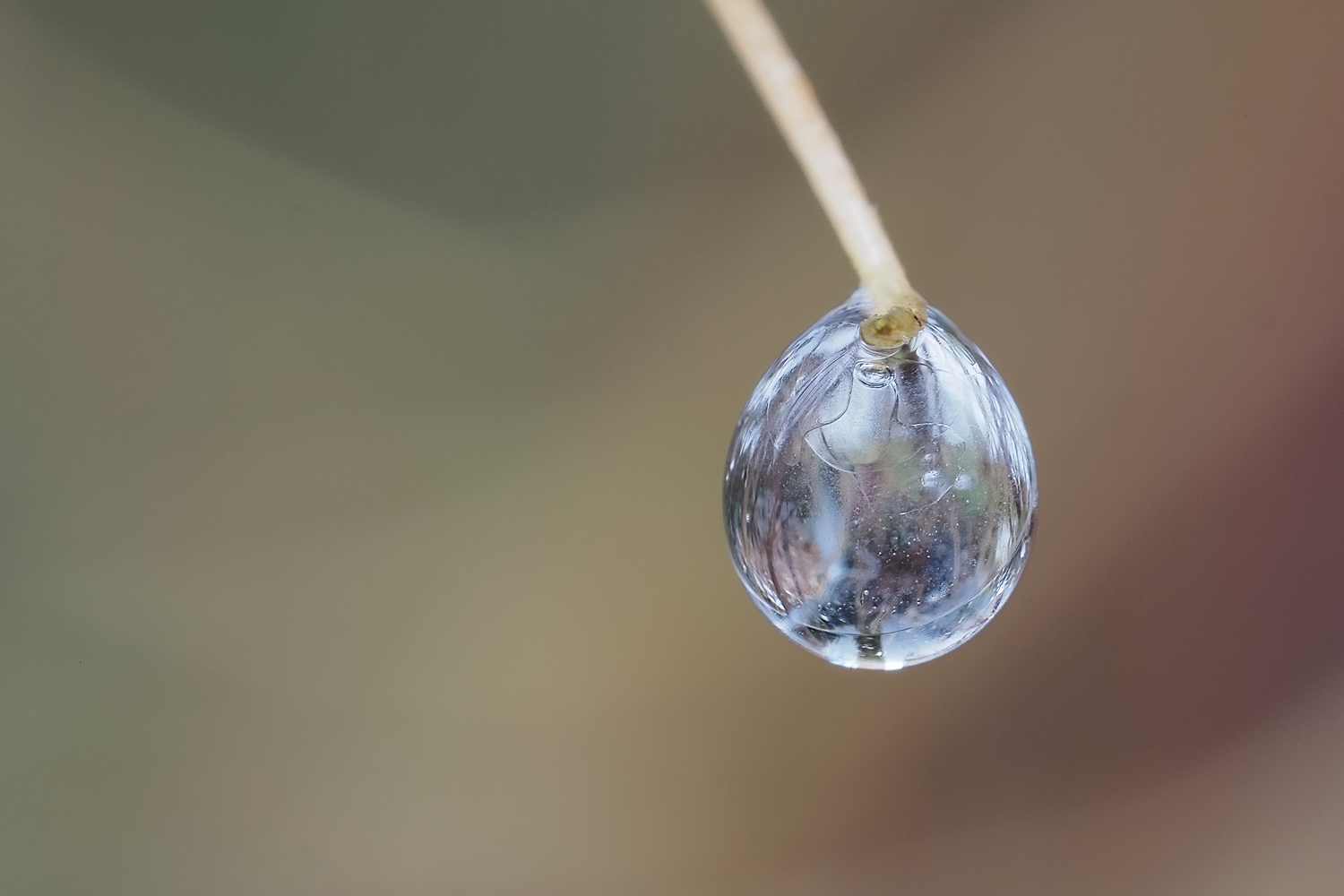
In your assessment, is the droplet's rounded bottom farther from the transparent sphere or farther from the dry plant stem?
the dry plant stem

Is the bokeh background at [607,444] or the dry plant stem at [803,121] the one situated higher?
the bokeh background at [607,444]

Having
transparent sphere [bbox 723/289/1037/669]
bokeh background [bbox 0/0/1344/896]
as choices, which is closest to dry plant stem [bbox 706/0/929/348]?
A: transparent sphere [bbox 723/289/1037/669]

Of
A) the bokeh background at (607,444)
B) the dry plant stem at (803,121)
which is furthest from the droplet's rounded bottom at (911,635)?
the bokeh background at (607,444)

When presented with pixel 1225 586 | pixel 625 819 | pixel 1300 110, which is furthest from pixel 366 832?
pixel 1300 110

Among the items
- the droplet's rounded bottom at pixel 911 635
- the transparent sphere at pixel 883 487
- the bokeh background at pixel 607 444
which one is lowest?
the droplet's rounded bottom at pixel 911 635

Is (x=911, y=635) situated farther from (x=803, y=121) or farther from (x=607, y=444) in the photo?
(x=607, y=444)

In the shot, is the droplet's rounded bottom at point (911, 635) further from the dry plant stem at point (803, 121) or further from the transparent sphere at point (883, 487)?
the dry plant stem at point (803, 121)

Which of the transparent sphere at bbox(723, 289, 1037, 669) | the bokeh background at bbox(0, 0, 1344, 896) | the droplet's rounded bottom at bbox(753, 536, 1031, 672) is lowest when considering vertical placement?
the droplet's rounded bottom at bbox(753, 536, 1031, 672)
